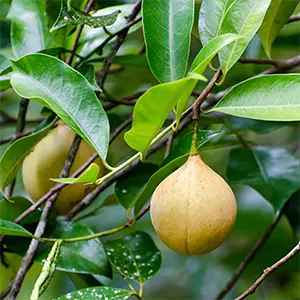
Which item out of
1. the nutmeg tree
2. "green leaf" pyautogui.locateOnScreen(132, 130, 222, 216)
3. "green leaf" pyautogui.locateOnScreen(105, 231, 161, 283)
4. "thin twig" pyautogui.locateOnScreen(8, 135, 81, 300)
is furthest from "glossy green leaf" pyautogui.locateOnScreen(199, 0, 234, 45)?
"green leaf" pyautogui.locateOnScreen(105, 231, 161, 283)

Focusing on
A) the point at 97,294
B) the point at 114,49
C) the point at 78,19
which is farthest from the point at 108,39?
the point at 97,294

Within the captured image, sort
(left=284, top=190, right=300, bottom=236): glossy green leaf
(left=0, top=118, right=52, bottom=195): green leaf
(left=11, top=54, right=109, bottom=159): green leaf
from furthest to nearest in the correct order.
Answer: (left=284, top=190, right=300, bottom=236): glossy green leaf
(left=0, top=118, right=52, bottom=195): green leaf
(left=11, top=54, right=109, bottom=159): green leaf

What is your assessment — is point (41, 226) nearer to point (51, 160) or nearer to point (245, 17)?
point (51, 160)

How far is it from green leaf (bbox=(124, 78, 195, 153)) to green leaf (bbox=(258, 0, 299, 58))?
0.32 m

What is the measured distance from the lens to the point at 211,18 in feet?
2.04

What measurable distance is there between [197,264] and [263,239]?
0.41m

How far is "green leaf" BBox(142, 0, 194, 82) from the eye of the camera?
0.60m

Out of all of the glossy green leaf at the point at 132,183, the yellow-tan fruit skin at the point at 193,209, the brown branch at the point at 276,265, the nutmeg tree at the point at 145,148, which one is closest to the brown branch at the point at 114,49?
the nutmeg tree at the point at 145,148

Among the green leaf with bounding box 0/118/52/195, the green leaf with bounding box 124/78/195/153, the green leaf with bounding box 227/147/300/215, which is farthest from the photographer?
the green leaf with bounding box 227/147/300/215

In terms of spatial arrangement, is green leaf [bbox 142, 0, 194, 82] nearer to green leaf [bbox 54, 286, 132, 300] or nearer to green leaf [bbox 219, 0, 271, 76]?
green leaf [bbox 219, 0, 271, 76]

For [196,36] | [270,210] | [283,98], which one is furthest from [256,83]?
[270,210]

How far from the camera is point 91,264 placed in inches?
28.6

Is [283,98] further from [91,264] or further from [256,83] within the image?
[91,264]

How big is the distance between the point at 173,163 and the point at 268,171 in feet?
0.89
